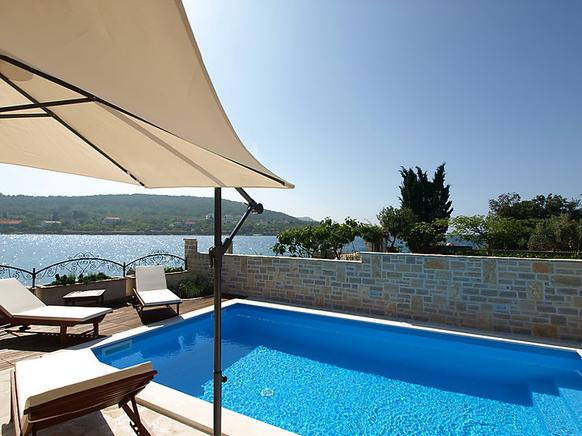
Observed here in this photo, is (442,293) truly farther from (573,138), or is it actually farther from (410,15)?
(573,138)

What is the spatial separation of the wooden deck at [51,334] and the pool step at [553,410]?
21.5ft

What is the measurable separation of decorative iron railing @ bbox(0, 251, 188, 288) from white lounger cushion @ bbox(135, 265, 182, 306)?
185 cm

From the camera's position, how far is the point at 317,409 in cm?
420

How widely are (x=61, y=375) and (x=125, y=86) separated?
9.86 feet

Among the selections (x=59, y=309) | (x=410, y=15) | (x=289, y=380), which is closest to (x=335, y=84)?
(x=410, y=15)

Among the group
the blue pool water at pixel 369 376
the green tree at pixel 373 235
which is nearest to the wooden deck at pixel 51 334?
Answer: the blue pool water at pixel 369 376

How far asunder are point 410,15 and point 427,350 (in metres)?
7.78

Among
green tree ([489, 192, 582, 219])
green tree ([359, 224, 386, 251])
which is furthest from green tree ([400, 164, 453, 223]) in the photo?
green tree ([359, 224, 386, 251])

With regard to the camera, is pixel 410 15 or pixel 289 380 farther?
pixel 410 15

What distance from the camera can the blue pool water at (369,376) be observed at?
13.0 feet

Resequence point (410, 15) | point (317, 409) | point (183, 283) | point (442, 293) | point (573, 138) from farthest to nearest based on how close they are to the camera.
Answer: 1. point (573, 138)
2. point (183, 283)
3. point (410, 15)
4. point (442, 293)
5. point (317, 409)

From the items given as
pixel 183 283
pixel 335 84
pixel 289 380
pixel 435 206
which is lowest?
pixel 289 380

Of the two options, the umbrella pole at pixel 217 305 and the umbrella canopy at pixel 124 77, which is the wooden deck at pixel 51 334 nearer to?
the umbrella pole at pixel 217 305

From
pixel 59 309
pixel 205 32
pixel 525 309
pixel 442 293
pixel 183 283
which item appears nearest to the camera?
pixel 205 32
